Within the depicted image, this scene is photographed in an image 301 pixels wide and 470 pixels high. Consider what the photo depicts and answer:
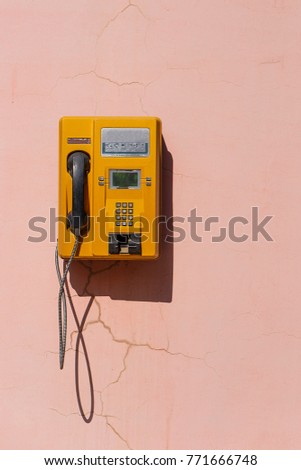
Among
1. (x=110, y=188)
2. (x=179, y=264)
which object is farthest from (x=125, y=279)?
(x=110, y=188)

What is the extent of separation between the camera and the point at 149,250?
1.25 m

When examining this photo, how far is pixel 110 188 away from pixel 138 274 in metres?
0.24

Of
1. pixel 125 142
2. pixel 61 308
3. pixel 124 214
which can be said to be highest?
pixel 125 142

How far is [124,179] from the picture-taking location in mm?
1260

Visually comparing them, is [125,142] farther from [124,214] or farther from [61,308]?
[61,308]

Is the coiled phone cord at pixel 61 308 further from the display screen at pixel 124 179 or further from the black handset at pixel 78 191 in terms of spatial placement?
the display screen at pixel 124 179

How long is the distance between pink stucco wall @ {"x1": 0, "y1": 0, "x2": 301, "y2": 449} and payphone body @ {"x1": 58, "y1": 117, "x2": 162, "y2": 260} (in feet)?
0.37

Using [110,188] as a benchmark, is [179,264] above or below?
below

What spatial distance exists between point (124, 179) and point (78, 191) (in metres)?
0.11

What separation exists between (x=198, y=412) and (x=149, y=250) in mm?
433

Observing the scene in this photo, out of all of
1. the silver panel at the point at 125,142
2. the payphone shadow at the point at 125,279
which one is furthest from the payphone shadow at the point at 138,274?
the silver panel at the point at 125,142

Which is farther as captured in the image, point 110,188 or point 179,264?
point 179,264
